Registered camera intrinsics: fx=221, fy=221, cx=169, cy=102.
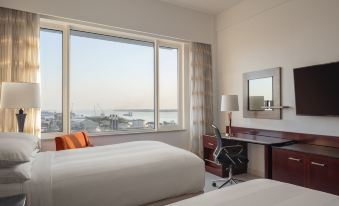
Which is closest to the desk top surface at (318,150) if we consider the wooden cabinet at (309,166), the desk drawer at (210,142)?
the wooden cabinet at (309,166)

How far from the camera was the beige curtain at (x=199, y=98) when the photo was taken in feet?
14.5

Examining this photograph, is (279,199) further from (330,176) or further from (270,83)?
(270,83)

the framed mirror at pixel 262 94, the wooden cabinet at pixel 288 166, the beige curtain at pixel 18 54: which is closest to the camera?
the wooden cabinet at pixel 288 166

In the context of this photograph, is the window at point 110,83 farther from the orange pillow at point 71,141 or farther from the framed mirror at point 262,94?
the framed mirror at point 262,94

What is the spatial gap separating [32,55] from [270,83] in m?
3.65

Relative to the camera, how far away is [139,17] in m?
3.88

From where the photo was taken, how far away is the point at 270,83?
3.69 meters

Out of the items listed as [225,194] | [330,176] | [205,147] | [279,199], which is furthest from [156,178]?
[205,147]

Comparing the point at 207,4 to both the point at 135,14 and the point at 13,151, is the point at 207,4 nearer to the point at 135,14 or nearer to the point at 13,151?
the point at 135,14

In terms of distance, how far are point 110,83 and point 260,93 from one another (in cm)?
265

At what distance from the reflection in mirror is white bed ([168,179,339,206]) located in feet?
7.84

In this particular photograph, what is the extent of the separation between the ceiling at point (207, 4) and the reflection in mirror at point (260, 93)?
1.55 meters

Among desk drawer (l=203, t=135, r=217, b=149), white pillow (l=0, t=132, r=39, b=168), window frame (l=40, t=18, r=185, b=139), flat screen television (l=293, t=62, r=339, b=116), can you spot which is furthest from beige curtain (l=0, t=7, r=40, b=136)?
flat screen television (l=293, t=62, r=339, b=116)

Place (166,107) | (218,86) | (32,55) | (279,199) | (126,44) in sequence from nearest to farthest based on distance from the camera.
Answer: (279,199)
(32,55)
(126,44)
(166,107)
(218,86)
